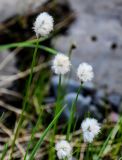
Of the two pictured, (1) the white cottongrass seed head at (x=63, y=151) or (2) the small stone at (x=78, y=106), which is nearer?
(1) the white cottongrass seed head at (x=63, y=151)

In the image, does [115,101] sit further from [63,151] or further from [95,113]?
[63,151]

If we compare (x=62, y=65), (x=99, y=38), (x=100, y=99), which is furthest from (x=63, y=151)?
(x=99, y=38)

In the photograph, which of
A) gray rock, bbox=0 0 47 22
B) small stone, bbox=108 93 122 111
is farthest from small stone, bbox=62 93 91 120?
gray rock, bbox=0 0 47 22

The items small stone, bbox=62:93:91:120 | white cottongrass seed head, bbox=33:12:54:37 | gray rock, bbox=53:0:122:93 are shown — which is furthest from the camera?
gray rock, bbox=53:0:122:93

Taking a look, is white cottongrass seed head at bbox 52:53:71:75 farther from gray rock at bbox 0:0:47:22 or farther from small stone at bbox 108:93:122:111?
gray rock at bbox 0:0:47:22

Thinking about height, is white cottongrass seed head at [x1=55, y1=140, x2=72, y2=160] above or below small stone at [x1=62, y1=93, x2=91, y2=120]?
below

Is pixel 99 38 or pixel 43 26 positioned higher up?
pixel 99 38

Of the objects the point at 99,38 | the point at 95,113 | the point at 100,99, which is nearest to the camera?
the point at 95,113

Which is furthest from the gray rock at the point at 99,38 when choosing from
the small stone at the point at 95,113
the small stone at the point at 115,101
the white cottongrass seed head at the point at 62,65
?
the white cottongrass seed head at the point at 62,65

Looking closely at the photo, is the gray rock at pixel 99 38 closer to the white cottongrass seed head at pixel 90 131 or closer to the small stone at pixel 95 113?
the small stone at pixel 95 113

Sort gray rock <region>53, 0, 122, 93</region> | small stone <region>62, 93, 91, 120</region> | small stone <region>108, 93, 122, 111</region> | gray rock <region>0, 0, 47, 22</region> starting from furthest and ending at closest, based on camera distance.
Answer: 1. gray rock <region>0, 0, 47, 22</region>
2. gray rock <region>53, 0, 122, 93</region>
3. small stone <region>108, 93, 122, 111</region>
4. small stone <region>62, 93, 91, 120</region>

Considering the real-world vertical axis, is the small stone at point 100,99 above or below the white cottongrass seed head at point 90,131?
above
